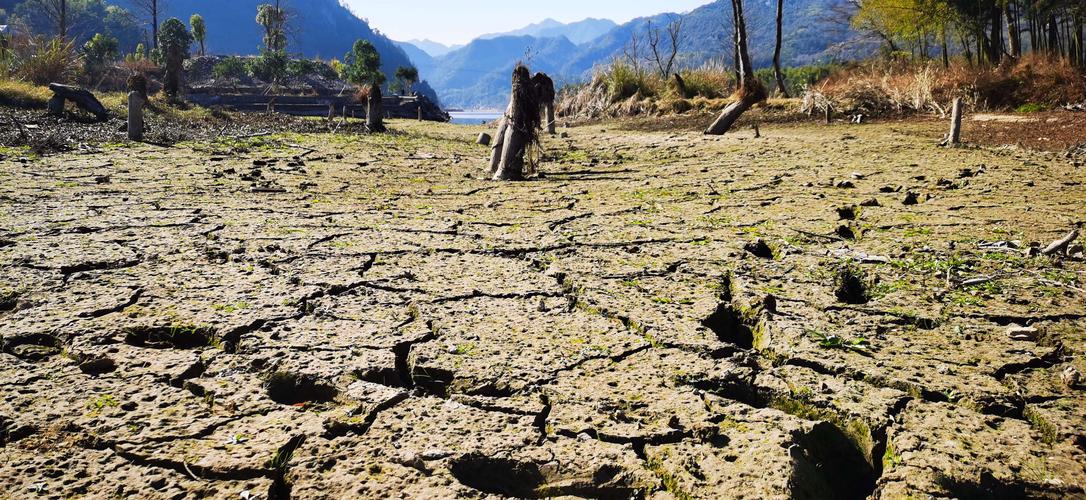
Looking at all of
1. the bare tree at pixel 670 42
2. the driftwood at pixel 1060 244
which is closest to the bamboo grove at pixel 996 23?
the bare tree at pixel 670 42

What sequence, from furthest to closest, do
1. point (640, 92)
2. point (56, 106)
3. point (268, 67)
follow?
1. point (268, 67)
2. point (640, 92)
3. point (56, 106)

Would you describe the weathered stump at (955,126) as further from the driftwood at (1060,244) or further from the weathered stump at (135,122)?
the weathered stump at (135,122)

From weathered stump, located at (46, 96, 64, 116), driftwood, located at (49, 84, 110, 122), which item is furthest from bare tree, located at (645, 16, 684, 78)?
weathered stump, located at (46, 96, 64, 116)

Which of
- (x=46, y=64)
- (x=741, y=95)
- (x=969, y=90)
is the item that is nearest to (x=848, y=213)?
(x=741, y=95)

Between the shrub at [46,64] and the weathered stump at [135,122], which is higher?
the shrub at [46,64]

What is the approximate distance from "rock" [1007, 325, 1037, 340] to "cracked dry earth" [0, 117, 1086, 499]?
0.03 metres

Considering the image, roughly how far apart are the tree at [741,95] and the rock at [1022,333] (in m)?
8.07

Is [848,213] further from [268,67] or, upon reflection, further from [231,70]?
[231,70]

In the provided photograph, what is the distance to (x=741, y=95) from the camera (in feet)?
39.5

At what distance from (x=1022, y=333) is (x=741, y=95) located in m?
10.5

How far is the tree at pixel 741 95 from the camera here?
10.1 metres

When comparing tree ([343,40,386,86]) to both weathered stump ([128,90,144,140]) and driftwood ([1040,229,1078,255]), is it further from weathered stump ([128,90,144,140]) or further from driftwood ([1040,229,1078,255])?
driftwood ([1040,229,1078,255])

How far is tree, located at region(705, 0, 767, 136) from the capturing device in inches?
399

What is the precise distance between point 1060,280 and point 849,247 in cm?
86
